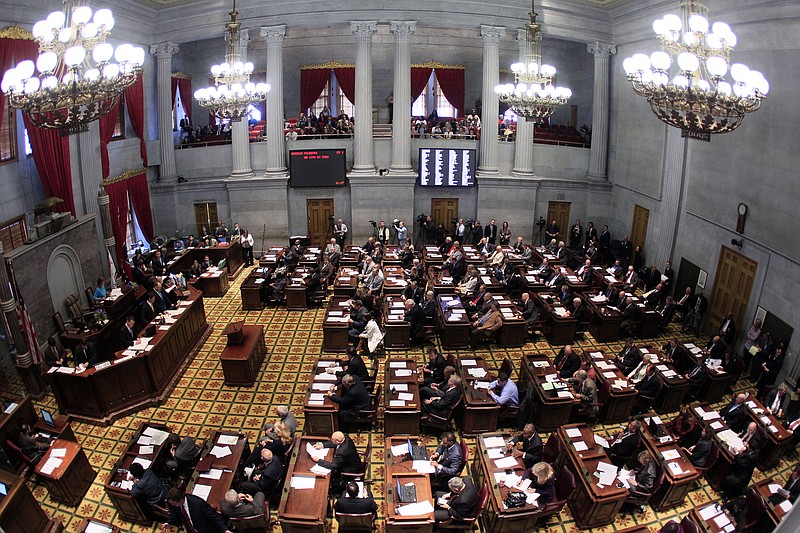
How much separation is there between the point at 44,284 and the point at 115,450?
4657 mm

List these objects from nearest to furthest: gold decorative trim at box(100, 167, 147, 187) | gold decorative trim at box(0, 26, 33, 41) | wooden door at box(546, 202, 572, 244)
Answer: gold decorative trim at box(0, 26, 33, 41), gold decorative trim at box(100, 167, 147, 187), wooden door at box(546, 202, 572, 244)

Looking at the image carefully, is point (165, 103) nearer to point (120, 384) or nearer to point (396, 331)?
point (120, 384)

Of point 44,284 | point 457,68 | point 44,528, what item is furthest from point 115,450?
point 457,68

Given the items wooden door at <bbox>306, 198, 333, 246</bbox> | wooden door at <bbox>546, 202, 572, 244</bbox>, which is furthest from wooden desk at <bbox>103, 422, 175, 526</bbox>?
wooden door at <bbox>546, 202, 572, 244</bbox>

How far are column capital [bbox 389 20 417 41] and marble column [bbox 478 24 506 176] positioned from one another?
229 cm

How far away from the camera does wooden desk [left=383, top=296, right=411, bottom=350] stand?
1137cm

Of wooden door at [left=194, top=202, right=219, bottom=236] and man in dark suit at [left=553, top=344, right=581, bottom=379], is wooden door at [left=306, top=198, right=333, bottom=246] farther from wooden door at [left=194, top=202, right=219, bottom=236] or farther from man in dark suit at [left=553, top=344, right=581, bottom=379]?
man in dark suit at [left=553, top=344, right=581, bottom=379]

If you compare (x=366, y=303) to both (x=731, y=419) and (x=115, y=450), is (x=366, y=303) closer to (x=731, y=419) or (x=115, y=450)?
(x=115, y=450)

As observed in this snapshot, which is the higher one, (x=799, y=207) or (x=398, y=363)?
(x=799, y=207)

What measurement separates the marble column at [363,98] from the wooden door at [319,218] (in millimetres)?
1638

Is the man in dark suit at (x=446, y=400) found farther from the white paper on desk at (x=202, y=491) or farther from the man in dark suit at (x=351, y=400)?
the white paper on desk at (x=202, y=491)

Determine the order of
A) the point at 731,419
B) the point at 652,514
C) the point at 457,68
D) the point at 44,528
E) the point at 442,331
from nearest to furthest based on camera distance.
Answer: the point at 44,528, the point at 652,514, the point at 731,419, the point at 442,331, the point at 457,68

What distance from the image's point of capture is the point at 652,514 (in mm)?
7355

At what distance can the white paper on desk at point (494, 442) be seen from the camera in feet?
24.1
